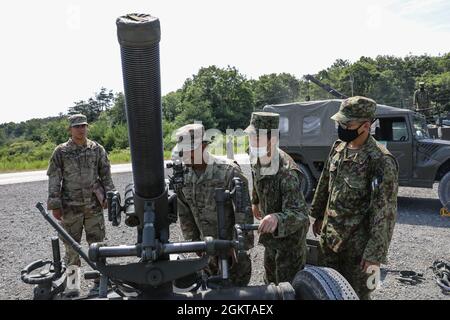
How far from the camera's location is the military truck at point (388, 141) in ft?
26.3

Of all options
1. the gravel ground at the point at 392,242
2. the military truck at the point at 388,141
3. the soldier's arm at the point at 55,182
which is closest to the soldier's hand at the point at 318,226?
the gravel ground at the point at 392,242

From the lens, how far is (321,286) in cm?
203

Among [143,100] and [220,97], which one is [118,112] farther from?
[143,100]

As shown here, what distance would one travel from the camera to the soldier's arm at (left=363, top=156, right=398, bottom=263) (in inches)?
102

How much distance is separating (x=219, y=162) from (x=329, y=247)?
987 mm

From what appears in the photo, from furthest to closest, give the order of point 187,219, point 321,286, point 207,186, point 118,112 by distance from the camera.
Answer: point 118,112, point 187,219, point 207,186, point 321,286

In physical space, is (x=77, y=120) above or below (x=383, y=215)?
above

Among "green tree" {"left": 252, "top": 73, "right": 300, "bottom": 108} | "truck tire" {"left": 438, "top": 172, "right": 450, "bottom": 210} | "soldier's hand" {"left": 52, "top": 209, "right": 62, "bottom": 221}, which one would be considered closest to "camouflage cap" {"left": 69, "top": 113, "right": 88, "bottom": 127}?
"soldier's hand" {"left": 52, "top": 209, "right": 62, "bottom": 221}

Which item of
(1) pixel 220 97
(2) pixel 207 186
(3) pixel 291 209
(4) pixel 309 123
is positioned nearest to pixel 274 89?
(1) pixel 220 97

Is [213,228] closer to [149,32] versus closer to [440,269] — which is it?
[149,32]

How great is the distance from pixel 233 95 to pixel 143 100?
168ft

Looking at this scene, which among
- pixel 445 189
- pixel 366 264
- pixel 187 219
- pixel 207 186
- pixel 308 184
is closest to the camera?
pixel 366 264
